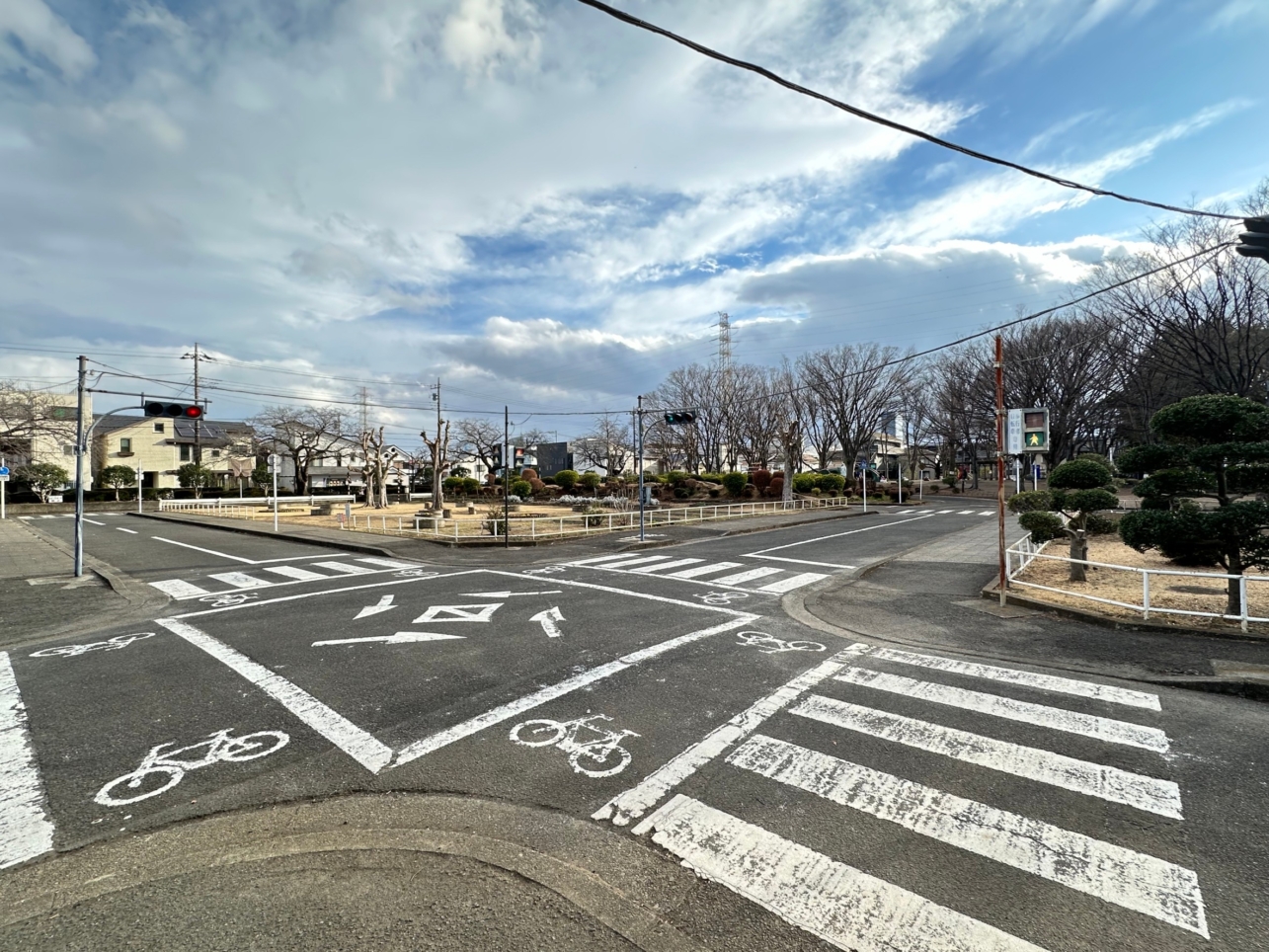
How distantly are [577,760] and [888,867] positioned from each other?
208 centimetres

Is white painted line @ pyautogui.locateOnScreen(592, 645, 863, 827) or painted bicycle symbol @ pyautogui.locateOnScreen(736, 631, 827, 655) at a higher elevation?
white painted line @ pyautogui.locateOnScreen(592, 645, 863, 827)

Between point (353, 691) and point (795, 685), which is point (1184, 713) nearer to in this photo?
point (795, 685)

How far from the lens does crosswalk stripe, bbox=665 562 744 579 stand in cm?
1279

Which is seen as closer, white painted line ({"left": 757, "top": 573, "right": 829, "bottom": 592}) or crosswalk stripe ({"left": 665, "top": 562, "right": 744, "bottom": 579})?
white painted line ({"left": 757, "top": 573, "right": 829, "bottom": 592})

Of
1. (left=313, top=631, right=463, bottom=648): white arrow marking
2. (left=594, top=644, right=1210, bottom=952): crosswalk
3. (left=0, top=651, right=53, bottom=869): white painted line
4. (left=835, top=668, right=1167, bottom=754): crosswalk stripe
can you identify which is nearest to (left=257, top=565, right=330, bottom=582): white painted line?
(left=313, top=631, right=463, bottom=648): white arrow marking

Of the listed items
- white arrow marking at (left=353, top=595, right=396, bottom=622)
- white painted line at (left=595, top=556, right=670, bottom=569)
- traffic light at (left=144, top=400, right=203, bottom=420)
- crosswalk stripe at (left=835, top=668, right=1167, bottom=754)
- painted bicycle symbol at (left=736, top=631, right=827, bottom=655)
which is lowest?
white painted line at (left=595, top=556, right=670, bottom=569)

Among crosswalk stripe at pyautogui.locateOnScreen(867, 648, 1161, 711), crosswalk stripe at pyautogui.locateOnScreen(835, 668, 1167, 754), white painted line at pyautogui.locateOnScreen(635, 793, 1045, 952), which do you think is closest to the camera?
white painted line at pyautogui.locateOnScreen(635, 793, 1045, 952)

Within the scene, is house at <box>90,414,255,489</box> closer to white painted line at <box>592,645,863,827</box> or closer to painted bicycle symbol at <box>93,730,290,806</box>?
painted bicycle symbol at <box>93,730,290,806</box>

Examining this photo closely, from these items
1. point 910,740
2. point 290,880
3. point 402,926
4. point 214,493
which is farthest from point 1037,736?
point 214,493

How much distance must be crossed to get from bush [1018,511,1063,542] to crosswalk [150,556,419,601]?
48.9 feet

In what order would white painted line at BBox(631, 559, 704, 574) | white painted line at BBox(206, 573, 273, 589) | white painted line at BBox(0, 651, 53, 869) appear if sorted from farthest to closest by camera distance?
white painted line at BBox(631, 559, 704, 574) → white painted line at BBox(206, 573, 273, 589) → white painted line at BBox(0, 651, 53, 869)

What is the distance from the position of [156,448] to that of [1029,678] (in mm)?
73515

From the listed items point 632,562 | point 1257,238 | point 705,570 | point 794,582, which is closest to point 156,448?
point 632,562

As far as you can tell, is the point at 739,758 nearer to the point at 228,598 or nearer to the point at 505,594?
the point at 505,594
